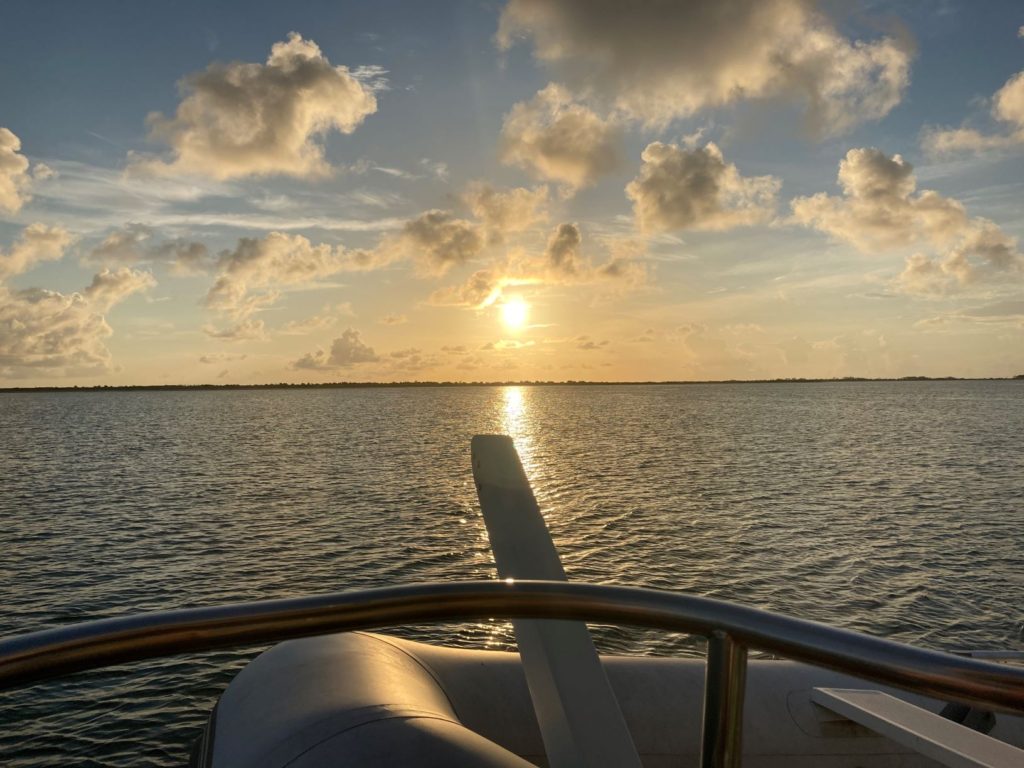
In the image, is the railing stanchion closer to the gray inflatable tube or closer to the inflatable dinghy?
the inflatable dinghy

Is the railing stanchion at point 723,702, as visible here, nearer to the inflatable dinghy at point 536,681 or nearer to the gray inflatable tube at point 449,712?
the inflatable dinghy at point 536,681

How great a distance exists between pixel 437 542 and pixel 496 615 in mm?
19814

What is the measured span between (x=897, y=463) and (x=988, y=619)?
2770cm

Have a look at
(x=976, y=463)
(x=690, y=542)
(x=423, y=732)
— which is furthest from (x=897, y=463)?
(x=423, y=732)

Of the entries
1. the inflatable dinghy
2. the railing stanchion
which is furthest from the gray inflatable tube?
the railing stanchion

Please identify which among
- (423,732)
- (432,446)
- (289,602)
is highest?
(289,602)

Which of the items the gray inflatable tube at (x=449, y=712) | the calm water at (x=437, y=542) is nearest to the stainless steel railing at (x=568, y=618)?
the gray inflatable tube at (x=449, y=712)

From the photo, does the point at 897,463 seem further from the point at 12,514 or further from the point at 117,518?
the point at 12,514

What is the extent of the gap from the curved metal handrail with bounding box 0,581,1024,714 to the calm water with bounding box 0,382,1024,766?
6467 mm

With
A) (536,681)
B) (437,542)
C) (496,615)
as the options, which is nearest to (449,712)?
(536,681)

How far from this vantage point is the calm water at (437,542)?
11352mm

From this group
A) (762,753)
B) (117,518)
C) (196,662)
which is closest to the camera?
(762,753)

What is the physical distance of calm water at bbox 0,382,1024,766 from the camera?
11.4m

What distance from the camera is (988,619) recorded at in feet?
46.0
